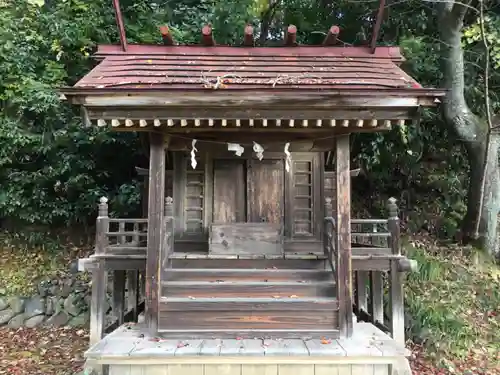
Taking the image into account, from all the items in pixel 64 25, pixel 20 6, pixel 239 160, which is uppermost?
pixel 20 6

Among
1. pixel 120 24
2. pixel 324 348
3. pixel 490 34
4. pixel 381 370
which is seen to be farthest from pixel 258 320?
pixel 490 34

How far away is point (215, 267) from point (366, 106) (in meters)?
3.57

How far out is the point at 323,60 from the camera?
6.68 metres

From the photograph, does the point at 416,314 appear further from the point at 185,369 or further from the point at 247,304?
the point at 185,369

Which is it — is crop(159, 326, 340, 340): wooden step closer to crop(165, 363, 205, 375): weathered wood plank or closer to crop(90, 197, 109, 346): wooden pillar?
crop(165, 363, 205, 375): weathered wood plank

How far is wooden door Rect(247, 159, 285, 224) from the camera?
7.48 m

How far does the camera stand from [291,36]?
22.2ft

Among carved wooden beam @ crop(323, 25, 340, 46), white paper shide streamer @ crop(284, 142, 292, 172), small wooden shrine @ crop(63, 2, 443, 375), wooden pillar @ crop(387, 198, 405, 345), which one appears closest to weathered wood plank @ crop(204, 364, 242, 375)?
small wooden shrine @ crop(63, 2, 443, 375)

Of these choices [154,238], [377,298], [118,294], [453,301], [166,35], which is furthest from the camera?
[453,301]

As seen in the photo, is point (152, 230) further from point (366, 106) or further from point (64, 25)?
point (64, 25)

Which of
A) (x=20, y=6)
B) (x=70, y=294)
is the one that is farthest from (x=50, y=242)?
(x=20, y=6)

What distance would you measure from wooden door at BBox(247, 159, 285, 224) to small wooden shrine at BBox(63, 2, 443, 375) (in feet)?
0.06

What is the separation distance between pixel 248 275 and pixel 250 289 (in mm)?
396

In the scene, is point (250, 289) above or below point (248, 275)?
below
